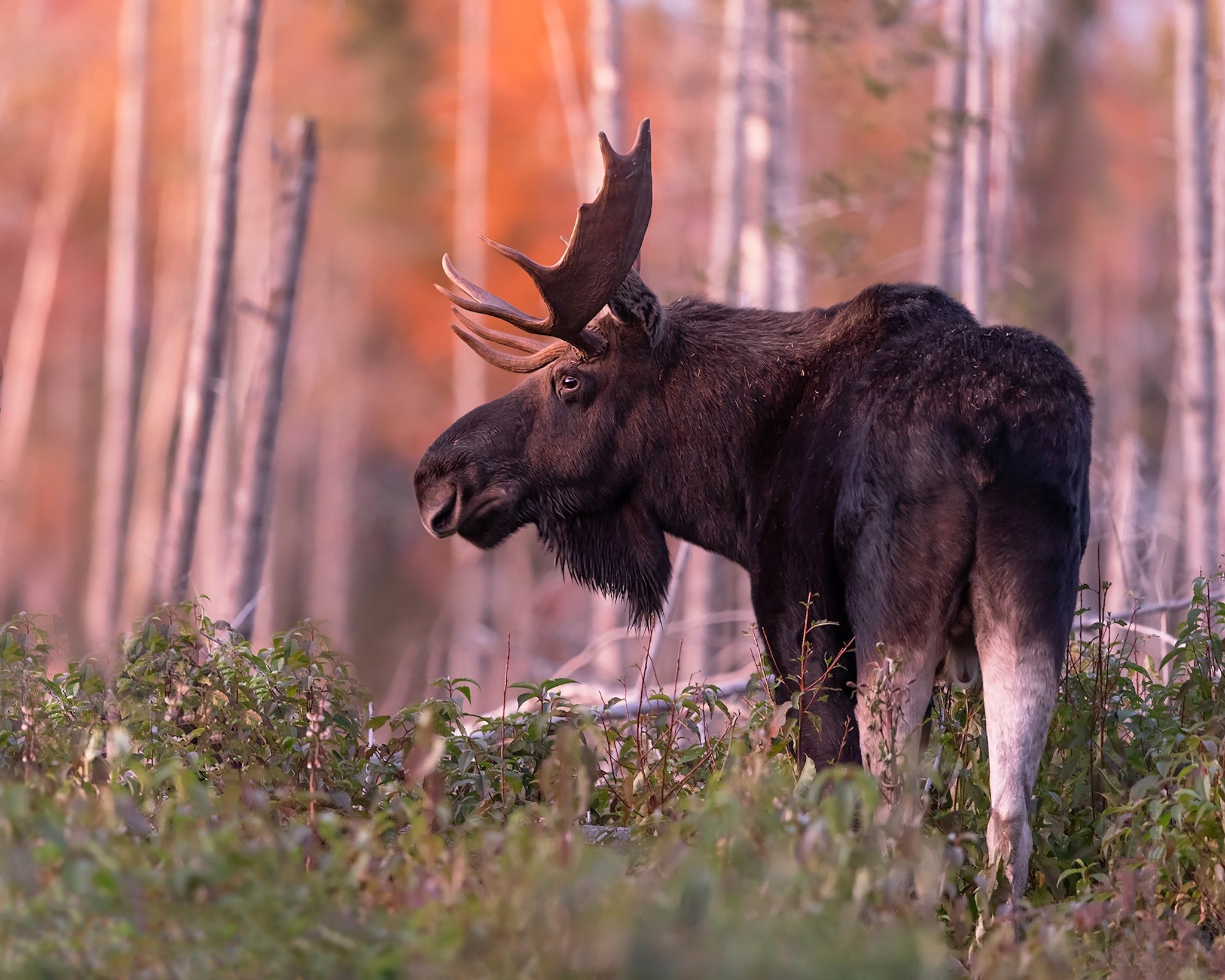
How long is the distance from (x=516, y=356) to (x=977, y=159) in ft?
35.6

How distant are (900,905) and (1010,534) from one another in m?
1.76

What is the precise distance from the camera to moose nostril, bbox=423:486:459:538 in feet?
19.2

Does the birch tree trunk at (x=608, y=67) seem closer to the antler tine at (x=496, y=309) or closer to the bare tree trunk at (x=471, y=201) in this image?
the antler tine at (x=496, y=309)

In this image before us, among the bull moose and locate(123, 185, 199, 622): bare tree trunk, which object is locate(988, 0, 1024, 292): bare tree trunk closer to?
the bull moose

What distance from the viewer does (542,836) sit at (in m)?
3.25

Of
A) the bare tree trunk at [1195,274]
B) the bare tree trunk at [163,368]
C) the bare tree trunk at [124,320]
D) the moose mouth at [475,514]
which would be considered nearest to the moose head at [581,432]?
the moose mouth at [475,514]

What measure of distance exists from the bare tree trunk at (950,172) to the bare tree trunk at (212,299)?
8135mm

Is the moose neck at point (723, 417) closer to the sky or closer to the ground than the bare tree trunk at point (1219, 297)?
closer to the ground

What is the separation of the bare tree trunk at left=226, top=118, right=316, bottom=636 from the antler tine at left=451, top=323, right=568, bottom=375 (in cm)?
302

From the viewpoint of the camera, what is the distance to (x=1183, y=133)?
14.2 m

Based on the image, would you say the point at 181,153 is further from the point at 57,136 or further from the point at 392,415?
the point at 392,415

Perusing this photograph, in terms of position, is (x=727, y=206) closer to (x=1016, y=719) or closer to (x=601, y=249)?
(x=601, y=249)

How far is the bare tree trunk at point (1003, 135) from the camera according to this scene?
18219 mm

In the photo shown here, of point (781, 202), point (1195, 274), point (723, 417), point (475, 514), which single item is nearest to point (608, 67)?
point (781, 202)
